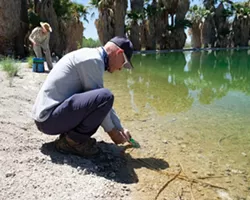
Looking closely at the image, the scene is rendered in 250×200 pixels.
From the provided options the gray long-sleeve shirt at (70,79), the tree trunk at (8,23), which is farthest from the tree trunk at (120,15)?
the gray long-sleeve shirt at (70,79)

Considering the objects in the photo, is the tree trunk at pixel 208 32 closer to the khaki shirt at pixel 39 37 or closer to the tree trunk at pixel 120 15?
the tree trunk at pixel 120 15

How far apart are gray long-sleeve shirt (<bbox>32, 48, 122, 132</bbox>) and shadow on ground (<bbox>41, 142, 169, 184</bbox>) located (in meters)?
0.41

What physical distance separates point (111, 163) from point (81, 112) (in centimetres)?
69

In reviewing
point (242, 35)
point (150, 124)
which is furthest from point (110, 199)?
point (242, 35)

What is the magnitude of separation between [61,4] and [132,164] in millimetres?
17230

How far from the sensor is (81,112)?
8.16ft

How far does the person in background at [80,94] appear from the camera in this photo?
2463 mm

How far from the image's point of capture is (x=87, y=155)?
9.25ft

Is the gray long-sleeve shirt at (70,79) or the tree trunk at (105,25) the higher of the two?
the tree trunk at (105,25)

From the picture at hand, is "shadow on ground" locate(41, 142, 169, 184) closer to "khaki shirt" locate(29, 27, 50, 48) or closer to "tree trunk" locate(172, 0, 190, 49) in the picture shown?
"khaki shirt" locate(29, 27, 50, 48)

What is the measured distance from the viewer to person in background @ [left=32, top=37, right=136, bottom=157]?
2463 millimetres

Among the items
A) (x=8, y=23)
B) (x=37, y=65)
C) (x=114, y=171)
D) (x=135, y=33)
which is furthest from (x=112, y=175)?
(x=135, y=33)

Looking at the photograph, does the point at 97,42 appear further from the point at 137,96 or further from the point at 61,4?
the point at 137,96

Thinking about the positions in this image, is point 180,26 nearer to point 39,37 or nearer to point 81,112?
point 39,37
